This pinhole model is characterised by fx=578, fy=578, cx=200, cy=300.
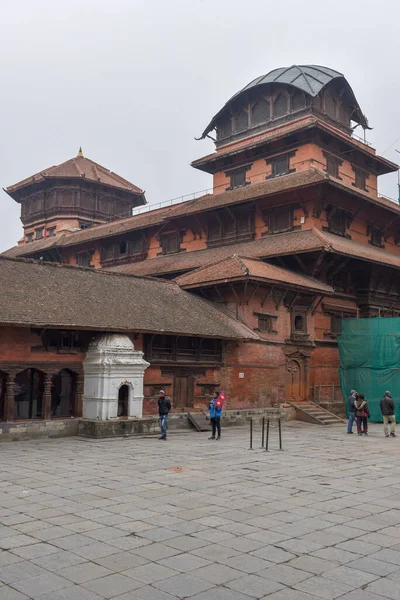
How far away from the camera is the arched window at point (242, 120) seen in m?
36.4

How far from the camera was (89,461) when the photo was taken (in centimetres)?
1330

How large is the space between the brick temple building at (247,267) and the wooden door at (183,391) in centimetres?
6

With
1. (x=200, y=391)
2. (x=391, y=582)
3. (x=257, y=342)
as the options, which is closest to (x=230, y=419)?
(x=200, y=391)

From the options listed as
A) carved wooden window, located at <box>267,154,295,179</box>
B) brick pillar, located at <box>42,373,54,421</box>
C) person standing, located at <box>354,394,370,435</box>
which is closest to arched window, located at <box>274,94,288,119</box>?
carved wooden window, located at <box>267,154,295,179</box>

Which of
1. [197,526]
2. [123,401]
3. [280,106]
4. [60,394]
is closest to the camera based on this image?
[197,526]

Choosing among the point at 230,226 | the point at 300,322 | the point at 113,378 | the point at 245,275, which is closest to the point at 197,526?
the point at 113,378

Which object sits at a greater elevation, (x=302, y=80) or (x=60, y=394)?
(x=302, y=80)

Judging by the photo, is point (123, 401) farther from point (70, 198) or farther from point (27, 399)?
point (70, 198)

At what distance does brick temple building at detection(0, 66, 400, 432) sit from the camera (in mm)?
19297

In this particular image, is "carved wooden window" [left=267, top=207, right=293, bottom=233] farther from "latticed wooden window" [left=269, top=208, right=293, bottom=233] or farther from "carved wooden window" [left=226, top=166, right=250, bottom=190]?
"carved wooden window" [left=226, top=166, right=250, bottom=190]

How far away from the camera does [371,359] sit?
25.7 meters

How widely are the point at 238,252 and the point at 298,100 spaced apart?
1121cm

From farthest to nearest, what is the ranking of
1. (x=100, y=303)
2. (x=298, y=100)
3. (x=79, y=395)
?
1. (x=298, y=100)
2. (x=100, y=303)
3. (x=79, y=395)

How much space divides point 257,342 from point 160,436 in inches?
276
